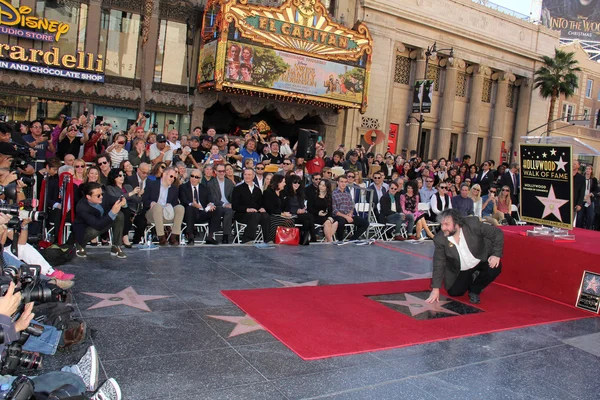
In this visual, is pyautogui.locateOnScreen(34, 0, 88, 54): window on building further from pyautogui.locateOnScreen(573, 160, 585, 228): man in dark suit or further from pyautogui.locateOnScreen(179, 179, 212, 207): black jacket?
pyautogui.locateOnScreen(573, 160, 585, 228): man in dark suit

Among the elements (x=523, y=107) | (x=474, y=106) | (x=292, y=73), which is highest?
(x=523, y=107)

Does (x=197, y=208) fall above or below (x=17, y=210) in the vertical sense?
below

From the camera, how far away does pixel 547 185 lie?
29.5 feet

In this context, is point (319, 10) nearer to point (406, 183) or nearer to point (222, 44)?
point (222, 44)

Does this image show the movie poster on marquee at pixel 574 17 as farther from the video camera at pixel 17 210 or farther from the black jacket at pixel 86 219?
the video camera at pixel 17 210

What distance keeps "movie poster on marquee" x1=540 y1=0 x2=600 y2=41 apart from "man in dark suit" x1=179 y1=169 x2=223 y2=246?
233 feet

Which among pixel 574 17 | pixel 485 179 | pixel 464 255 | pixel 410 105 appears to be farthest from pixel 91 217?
pixel 574 17

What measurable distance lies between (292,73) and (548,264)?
1652 centimetres

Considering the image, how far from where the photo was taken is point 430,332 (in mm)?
6066

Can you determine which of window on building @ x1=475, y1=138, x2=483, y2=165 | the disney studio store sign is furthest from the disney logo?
window on building @ x1=475, y1=138, x2=483, y2=165

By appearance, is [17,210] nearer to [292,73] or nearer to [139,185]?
[139,185]

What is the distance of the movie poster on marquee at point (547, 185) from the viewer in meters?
8.61

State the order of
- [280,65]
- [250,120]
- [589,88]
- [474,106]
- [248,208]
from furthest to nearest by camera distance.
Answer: [589,88], [474,106], [250,120], [280,65], [248,208]

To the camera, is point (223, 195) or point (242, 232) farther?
point (242, 232)
